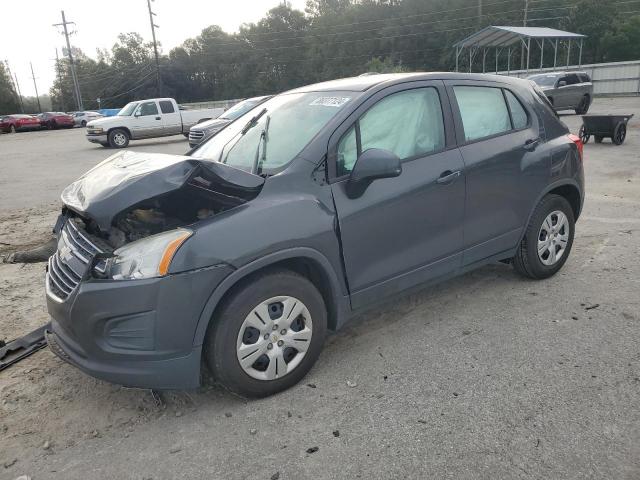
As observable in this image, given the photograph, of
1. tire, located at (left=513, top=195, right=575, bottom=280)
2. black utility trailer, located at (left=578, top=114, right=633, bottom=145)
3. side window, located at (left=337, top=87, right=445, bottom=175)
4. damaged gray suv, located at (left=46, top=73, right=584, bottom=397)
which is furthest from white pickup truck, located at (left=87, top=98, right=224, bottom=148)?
tire, located at (left=513, top=195, right=575, bottom=280)

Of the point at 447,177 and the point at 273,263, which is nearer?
the point at 273,263

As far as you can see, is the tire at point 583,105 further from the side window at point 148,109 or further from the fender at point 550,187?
the fender at point 550,187

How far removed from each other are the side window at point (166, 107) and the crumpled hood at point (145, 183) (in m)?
19.5

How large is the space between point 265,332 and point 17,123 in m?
43.2

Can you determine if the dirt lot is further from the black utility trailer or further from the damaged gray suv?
the black utility trailer

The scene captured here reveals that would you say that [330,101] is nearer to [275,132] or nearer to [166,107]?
[275,132]

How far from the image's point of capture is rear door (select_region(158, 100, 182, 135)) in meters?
21.3

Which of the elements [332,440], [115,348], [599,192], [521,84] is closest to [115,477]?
[115,348]

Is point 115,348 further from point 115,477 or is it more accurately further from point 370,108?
point 370,108

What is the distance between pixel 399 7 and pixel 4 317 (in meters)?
74.1

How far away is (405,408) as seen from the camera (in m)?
2.88

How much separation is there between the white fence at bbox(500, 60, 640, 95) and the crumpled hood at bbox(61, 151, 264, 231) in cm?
3249

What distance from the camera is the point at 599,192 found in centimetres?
788

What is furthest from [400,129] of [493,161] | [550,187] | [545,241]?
[545,241]
